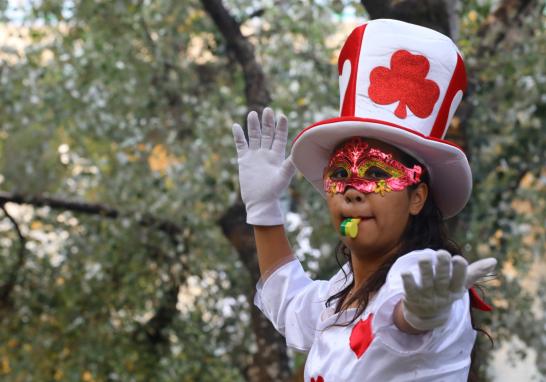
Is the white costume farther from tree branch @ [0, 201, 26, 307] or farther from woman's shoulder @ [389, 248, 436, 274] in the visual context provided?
tree branch @ [0, 201, 26, 307]

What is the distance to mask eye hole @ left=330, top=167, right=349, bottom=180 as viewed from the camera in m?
3.12

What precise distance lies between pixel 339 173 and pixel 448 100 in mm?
405

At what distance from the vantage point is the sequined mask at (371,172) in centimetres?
304

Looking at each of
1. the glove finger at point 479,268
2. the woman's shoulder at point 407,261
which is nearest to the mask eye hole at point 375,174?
the woman's shoulder at point 407,261

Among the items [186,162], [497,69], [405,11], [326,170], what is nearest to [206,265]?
[186,162]

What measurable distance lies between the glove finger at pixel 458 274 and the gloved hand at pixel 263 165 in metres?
1.11

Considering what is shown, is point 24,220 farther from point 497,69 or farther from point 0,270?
point 497,69

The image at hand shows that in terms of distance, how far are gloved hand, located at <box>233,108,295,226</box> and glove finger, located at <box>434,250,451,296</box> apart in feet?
3.60

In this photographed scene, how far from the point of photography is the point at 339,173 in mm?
3143

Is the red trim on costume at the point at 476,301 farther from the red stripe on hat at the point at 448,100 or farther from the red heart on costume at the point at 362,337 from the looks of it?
the red stripe on hat at the point at 448,100

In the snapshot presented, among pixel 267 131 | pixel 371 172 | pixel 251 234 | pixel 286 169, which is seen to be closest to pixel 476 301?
pixel 371 172

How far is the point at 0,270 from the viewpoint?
8375 mm

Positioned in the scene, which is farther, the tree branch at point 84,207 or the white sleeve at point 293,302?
the tree branch at point 84,207

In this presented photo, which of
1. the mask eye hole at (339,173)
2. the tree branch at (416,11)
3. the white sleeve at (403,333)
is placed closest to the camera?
the white sleeve at (403,333)
